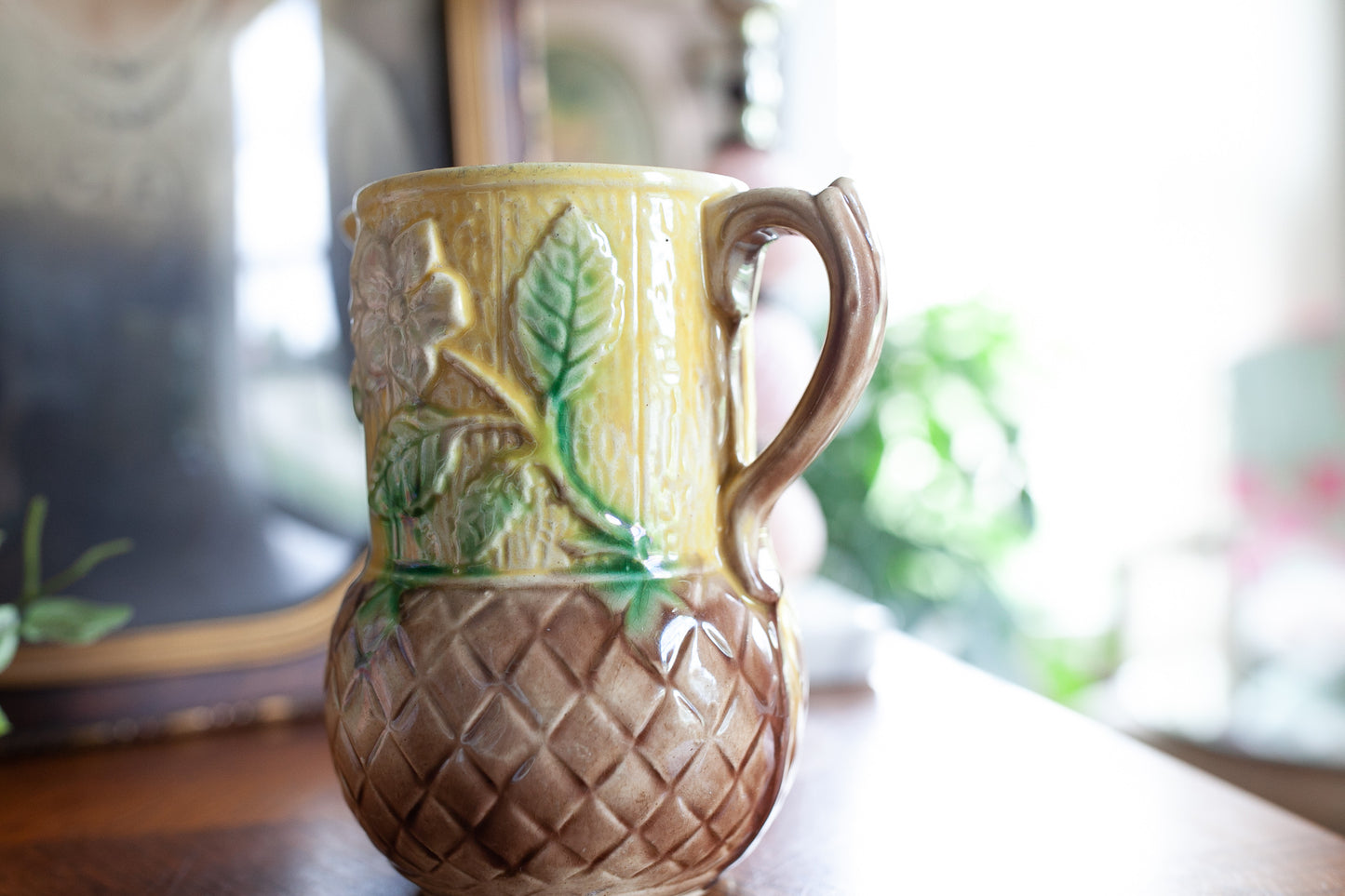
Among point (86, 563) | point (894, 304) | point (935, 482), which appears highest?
point (894, 304)

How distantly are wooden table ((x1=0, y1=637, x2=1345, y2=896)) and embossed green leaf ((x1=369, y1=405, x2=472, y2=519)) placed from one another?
0.49 ft

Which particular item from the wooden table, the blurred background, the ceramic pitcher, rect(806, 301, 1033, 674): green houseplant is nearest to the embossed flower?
the ceramic pitcher

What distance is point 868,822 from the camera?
1.55 feet

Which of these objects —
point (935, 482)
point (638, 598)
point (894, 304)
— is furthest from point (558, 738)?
point (894, 304)

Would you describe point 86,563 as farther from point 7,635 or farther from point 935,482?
point 935,482

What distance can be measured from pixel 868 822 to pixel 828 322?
24 cm

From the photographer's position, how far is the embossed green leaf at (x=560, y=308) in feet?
1.14

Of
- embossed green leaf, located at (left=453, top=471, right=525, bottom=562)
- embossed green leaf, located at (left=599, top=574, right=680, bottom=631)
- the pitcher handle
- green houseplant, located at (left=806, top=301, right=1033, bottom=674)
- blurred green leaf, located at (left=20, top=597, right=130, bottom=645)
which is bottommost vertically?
green houseplant, located at (left=806, top=301, right=1033, bottom=674)

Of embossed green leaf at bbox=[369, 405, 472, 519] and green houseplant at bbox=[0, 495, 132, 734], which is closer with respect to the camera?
embossed green leaf at bbox=[369, 405, 472, 519]

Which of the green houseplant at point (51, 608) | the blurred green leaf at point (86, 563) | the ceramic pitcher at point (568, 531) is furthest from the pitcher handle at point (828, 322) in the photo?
the blurred green leaf at point (86, 563)

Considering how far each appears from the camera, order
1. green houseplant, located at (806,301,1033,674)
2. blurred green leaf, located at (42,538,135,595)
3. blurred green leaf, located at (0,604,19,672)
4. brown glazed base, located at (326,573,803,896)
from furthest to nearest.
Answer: green houseplant, located at (806,301,1033,674)
blurred green leaf, located at (42,538,135,595)
blurred green leaf, located at (0,604,19,672)
brown glazed base, located at (326,573,803,896)

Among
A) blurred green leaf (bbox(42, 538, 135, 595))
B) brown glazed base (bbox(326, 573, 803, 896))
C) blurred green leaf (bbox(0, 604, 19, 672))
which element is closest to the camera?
brown glazed base (bbox(326, 573, 803, 896))

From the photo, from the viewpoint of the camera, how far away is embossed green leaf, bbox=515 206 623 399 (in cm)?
35

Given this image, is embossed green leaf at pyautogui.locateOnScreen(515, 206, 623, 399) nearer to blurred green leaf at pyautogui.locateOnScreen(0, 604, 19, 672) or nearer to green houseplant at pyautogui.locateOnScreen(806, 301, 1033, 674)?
blurred green leaf at pyautogui.locateOnScreen(0, 604, 19, 672)
